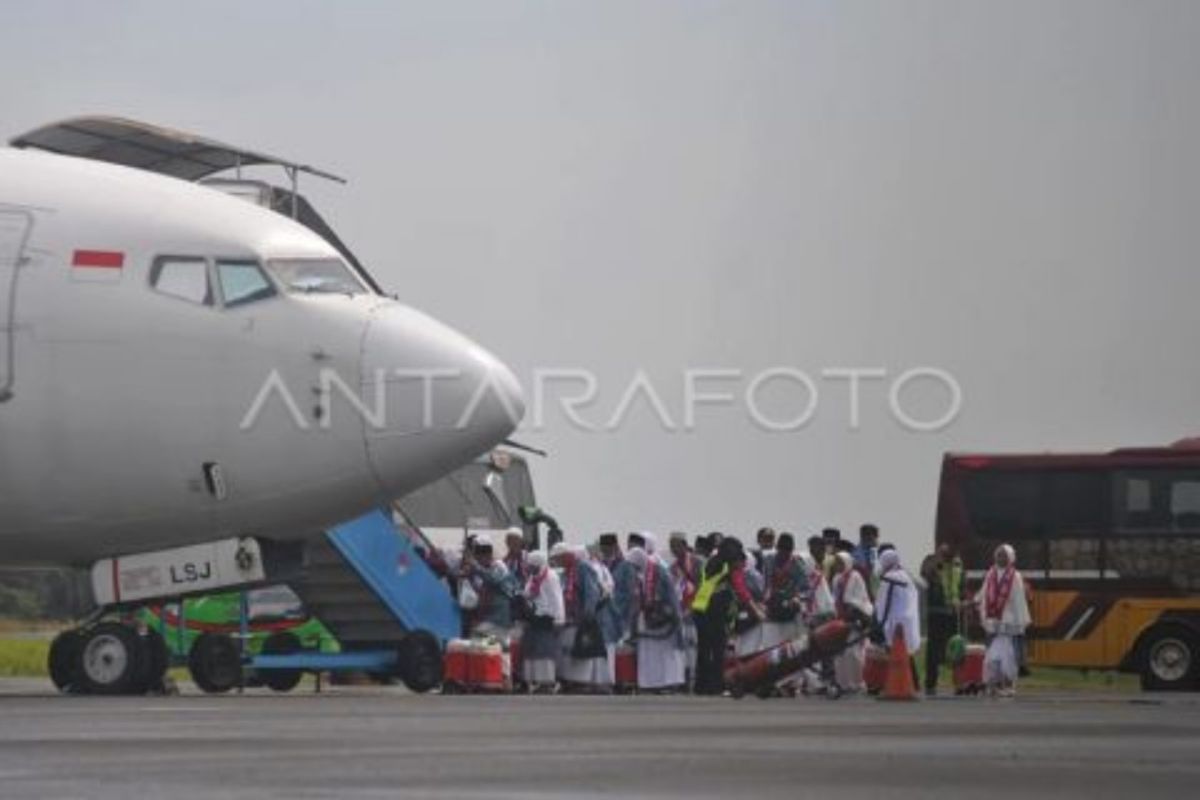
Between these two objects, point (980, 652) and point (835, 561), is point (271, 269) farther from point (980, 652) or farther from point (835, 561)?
point (980, 652)

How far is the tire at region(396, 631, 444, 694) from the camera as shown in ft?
124

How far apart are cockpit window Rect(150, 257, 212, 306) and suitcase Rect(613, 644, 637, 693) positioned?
10321mm

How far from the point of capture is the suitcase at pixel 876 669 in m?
36.7

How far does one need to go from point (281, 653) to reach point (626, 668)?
170 inches

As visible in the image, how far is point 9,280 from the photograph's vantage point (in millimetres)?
30984

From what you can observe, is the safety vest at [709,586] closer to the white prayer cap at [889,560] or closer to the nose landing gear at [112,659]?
the white prayer cap at [889,560]

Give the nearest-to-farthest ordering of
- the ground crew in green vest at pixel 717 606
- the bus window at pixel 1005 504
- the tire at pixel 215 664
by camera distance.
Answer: the tire at pixel 215 664 < the ground crew in green vest at pixel 717 606 < the bus window at pixel 1005 504

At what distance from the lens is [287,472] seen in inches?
1235

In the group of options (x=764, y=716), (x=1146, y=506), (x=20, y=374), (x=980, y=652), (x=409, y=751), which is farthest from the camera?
(x=1146, y=506)

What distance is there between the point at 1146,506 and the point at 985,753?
24269 millimetres

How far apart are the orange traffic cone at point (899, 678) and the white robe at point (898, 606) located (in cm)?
278

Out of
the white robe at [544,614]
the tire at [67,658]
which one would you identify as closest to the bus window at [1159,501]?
the white robe at [544,614]

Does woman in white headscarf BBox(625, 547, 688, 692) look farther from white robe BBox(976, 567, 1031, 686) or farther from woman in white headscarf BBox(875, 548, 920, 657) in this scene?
white robe BBox(976, 567, 1031, 686)

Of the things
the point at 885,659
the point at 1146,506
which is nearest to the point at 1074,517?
the point at 1146,506
